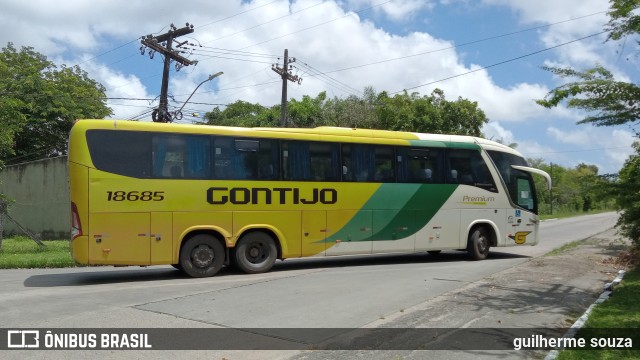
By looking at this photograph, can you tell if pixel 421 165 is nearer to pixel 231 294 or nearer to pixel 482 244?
pixel 482 244

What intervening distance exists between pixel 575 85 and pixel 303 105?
35.8 m

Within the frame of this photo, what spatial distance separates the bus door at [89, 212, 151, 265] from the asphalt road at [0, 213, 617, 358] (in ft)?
1.82

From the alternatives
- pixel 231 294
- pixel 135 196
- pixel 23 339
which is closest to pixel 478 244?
pixel 231 294

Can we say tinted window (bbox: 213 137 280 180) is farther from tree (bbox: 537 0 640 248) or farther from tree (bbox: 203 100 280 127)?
tree (bbox: 203 100 280 127)

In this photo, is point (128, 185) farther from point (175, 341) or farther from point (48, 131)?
point (48, 131)

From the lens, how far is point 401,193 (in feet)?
45.7

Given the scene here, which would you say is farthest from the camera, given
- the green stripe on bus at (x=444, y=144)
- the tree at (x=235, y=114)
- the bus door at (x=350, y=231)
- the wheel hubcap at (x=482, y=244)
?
the tree at (x=235, y=114)

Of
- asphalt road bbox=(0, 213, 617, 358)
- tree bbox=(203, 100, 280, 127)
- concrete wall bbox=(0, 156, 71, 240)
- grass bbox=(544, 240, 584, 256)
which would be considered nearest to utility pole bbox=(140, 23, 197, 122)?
concrete wall bbox=(0, 156, 71, 240)

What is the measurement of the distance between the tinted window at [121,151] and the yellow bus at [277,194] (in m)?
0.02

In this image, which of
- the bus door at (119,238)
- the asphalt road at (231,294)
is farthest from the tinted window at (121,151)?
the asphalt road at (231,294)

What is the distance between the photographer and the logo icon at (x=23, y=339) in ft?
20.2

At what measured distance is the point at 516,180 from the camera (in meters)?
15.8

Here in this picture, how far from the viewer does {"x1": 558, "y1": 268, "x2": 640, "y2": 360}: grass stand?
220 inches

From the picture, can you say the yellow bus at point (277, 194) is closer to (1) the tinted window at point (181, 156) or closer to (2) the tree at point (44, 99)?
(1) the tinted window at point (181, 156)
